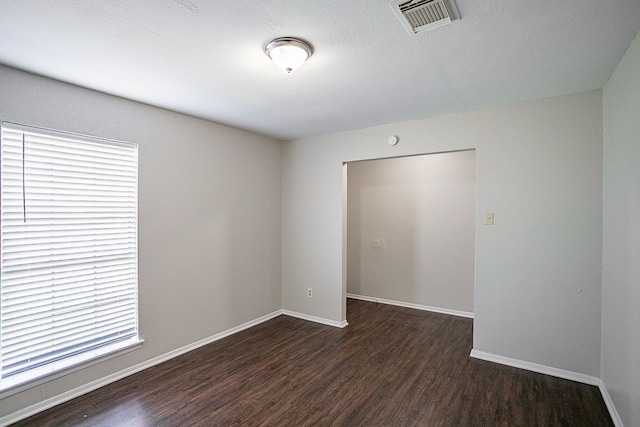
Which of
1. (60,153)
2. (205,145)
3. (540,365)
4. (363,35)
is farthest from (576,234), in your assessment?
(60,153)

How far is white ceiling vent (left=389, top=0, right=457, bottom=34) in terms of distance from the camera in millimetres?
1535

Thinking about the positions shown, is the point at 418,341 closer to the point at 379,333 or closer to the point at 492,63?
the point at 379,333

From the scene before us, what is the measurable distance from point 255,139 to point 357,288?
3.02m

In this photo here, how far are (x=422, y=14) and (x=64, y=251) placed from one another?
119 inches

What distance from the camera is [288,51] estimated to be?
1.90 meters

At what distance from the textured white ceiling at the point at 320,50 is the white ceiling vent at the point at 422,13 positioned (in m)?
0.05

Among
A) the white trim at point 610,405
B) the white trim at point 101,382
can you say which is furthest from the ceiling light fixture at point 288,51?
the white trim at point 610,405

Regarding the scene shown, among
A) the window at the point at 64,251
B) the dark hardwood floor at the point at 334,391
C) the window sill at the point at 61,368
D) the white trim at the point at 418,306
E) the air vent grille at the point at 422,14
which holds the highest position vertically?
the air vent grille at the point at 422,14

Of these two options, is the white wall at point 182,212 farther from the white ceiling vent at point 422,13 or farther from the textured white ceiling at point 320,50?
the white ceiling vent at point 422,13

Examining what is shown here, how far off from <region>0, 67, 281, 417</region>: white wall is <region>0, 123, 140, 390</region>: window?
115mm

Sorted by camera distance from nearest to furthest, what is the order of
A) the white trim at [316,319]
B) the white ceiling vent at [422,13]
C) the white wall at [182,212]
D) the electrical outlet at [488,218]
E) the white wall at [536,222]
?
the white ceiling vent at [422,13], the white wall at [182,212], the white wall at [536,222], the electrical outlet at [488,218], the white trim at [316,319]

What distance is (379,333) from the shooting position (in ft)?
12.8

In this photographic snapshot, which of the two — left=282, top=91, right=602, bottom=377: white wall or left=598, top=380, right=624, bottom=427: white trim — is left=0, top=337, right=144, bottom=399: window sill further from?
left=598, top=380, right=624, bottom=427: white trim

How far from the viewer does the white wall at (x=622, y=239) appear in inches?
73.6
